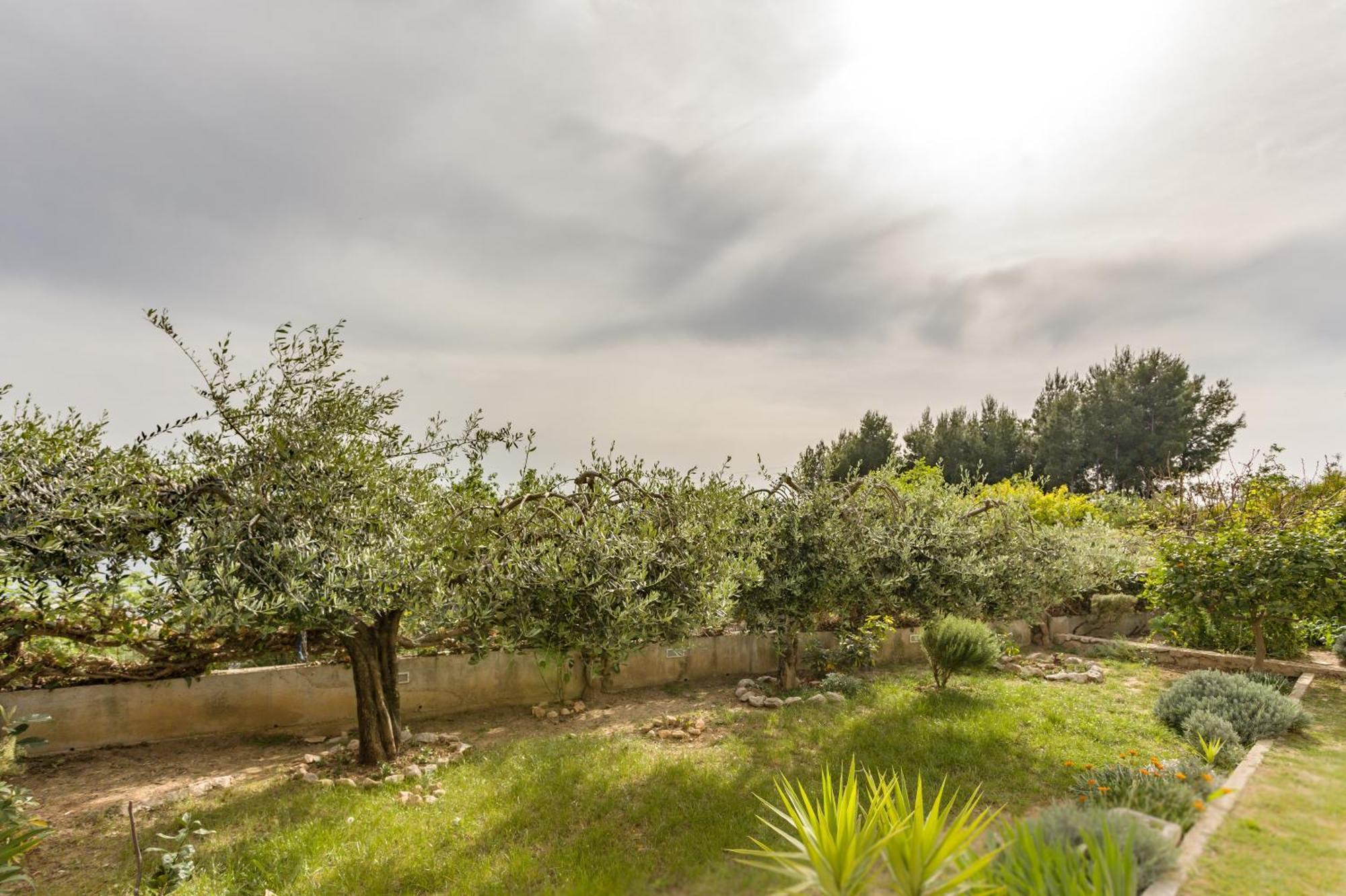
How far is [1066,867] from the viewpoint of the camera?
404 centimetres

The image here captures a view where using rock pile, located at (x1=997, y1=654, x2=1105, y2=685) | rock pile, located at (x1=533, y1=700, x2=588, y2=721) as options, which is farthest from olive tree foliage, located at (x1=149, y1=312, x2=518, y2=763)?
rock pile, located at (x1=997, y1=654, x2=1105, y2=685)

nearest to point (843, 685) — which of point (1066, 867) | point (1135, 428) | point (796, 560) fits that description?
point (796, 560)

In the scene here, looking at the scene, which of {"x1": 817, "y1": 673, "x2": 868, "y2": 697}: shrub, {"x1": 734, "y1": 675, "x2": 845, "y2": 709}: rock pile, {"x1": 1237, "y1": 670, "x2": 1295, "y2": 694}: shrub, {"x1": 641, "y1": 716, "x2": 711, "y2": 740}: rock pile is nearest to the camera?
{"x1": 641, "y1": 716, "x2": 711, "y2": 740}: rock pile

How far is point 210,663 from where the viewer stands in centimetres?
834

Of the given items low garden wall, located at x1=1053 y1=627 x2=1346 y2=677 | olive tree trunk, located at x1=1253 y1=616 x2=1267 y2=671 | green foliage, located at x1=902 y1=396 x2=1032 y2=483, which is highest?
green foliage, located at x1=902 y1=396 x2=1032 y2=483

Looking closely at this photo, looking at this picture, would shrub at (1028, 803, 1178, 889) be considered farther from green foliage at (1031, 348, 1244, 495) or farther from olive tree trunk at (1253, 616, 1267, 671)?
green foliage at (1031, 348, 1244, 495)

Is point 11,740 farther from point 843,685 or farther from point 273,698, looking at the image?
point 843,685

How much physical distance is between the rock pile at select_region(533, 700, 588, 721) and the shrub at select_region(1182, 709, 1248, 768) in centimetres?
853

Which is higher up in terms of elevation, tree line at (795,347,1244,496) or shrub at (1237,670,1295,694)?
tree line at (795,347,1244,496)

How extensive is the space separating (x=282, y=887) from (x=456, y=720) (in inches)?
186

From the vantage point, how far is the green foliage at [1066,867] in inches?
151

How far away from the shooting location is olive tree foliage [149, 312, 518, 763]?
5.43 metres

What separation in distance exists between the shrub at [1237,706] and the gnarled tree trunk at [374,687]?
10.8 metres

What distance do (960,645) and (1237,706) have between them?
354 cm
